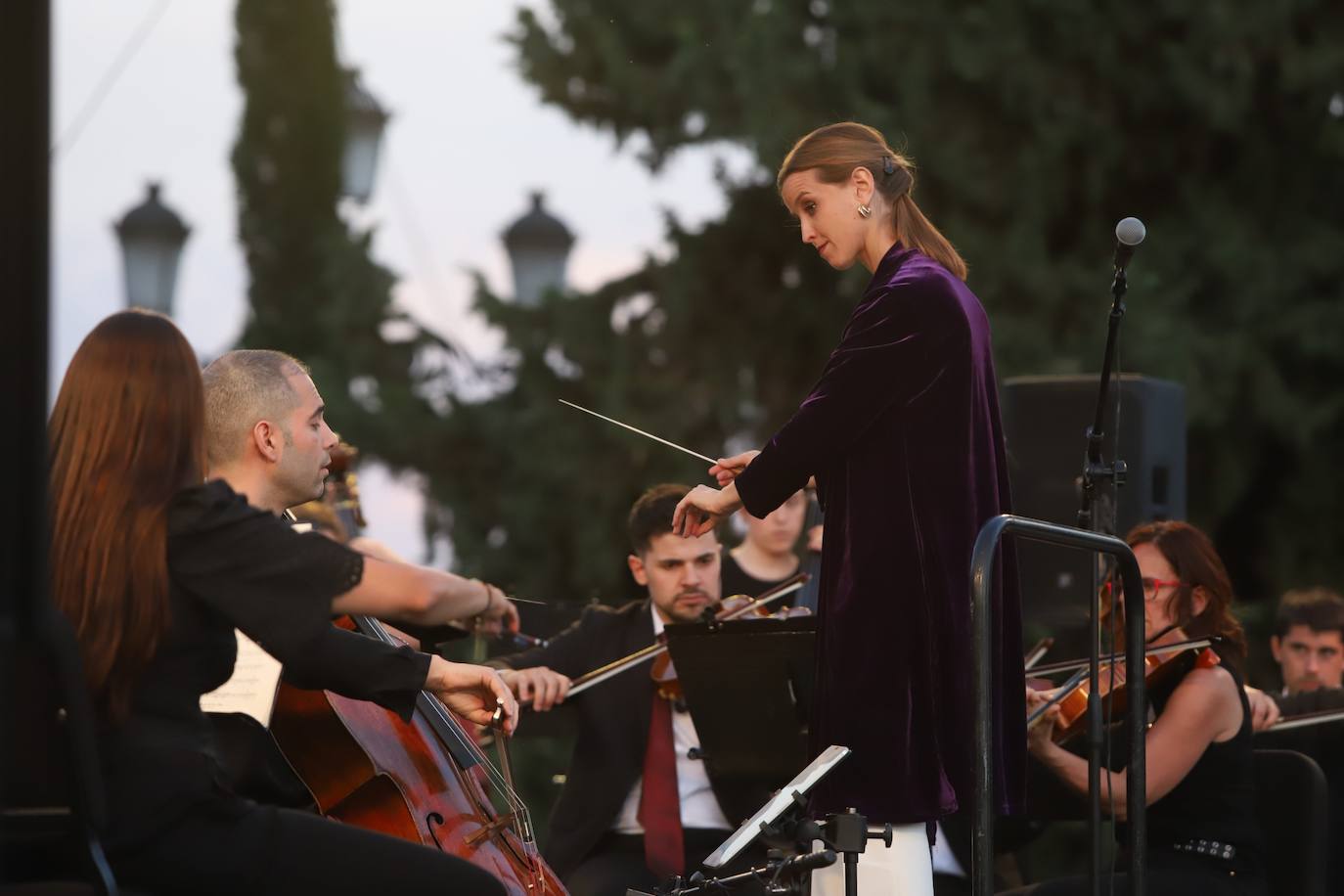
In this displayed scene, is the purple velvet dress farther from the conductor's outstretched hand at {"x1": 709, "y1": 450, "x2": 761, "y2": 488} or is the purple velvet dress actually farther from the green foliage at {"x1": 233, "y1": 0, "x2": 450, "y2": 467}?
the green foliage at {"x1": 233, "y1": 0, "x2": 450, "y2": 467}

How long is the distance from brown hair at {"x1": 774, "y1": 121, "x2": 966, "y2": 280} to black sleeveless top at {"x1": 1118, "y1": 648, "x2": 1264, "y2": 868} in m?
1.43

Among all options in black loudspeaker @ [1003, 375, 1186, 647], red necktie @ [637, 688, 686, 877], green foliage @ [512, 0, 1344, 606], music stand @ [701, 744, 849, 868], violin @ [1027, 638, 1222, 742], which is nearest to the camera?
music stand @ [701, 744, 849, 868]

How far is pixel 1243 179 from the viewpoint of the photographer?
10.6m

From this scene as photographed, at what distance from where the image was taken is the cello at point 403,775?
3.43 metres

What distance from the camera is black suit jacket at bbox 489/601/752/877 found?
17.0 feet

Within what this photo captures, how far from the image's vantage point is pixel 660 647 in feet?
16.8

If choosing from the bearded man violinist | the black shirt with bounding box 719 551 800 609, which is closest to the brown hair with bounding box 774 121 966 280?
the bearded man violinist

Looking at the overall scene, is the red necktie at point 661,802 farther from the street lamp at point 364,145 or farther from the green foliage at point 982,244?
the street lamp at point 364,145

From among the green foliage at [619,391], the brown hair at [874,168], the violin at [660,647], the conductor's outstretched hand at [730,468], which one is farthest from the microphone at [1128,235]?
the green foliage at [619,391]

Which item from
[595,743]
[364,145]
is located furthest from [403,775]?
[364,145]

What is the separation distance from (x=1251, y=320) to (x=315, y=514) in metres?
6.26

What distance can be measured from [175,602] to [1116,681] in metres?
2.62

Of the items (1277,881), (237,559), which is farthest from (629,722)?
(237,559)

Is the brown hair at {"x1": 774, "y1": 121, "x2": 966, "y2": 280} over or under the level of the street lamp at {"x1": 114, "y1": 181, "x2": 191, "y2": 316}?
under
